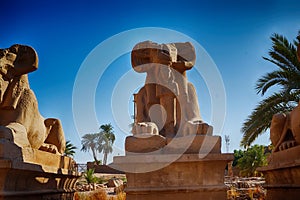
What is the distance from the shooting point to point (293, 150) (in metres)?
4.82

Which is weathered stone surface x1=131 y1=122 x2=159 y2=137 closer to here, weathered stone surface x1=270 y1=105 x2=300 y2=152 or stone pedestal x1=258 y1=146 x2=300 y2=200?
stone pedestal x1=258 y1=146 x2=300 y2=200

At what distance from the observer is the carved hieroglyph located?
16.8ft

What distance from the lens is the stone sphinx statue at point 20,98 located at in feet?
14.8

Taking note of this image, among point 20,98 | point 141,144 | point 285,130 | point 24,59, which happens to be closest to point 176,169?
point 141,144

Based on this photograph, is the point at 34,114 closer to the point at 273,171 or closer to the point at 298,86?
the point at 273,171

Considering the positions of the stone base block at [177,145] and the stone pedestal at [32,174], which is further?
the stone base block at [177,145]

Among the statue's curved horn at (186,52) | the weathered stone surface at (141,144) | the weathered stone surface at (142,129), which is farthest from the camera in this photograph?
the statue's curved horn at (186,52)

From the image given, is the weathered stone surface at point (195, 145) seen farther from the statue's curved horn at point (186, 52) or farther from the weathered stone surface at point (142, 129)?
the statue's curved horn at point (186, 52)

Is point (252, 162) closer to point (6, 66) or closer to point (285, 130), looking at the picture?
point (285, 130)

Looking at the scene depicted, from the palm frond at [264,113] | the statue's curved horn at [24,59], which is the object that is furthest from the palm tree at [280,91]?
the statue's curved horn at [24,59]

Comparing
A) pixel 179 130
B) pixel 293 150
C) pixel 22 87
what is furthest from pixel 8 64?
pixel 293 150

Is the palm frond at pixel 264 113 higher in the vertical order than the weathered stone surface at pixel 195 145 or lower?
higher

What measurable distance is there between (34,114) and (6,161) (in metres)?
1.29

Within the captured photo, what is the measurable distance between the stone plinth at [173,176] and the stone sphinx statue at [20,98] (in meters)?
1.36
